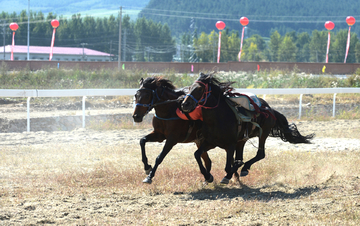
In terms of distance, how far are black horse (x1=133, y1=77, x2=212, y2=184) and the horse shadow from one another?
857 mm

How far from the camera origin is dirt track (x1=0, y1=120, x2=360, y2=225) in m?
4.46

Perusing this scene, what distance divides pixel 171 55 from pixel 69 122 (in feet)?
263

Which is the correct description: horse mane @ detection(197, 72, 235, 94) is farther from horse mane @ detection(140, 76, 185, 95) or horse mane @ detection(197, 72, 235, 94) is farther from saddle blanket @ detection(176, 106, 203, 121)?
horse mane @ detection(140, 76, 185, 95)

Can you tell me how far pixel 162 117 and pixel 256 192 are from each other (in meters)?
1.83

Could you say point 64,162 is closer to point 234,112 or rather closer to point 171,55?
point 234,112

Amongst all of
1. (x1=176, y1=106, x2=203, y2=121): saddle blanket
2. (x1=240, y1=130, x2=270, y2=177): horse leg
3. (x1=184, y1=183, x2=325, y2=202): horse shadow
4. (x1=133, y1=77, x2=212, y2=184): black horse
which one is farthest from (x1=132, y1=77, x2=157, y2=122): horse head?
(x1=240, y1=130, x2=270, y2=177): horse leg

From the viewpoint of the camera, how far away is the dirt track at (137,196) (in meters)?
4.46

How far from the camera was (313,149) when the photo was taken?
9453mm

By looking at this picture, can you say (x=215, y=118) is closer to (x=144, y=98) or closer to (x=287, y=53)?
(x=144, y=98)

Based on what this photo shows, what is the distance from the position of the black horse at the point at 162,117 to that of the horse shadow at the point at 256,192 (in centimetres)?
86

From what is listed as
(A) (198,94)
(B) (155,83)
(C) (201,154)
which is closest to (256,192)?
(C) (201,154)

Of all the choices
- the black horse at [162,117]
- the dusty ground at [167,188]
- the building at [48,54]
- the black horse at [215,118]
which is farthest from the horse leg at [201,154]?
the building at [48,54]

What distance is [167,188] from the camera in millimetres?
5898

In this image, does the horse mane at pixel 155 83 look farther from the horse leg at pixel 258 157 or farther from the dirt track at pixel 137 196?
the horse leg at pixel 258 157
